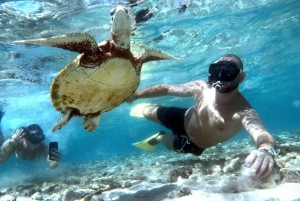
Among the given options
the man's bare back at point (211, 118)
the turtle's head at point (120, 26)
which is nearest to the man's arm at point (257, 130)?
the man's bare back at point (211, 118)

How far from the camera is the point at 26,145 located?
31.2 feet

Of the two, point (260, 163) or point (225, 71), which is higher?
point (225, 71)

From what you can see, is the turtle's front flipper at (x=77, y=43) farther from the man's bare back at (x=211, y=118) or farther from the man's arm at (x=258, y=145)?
the man's bare back at (x=211, y=118)

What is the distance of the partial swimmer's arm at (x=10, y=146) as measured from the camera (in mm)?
9109

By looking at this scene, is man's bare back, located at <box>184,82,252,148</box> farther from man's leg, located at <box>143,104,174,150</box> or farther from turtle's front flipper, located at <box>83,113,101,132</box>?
turtle's front flipper, located at <box>83,113,101,132</box>

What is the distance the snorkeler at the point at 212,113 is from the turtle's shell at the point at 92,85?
1.34 meters

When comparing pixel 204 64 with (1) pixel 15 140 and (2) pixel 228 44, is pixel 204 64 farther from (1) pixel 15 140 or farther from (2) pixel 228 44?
(1) pixel 15 140

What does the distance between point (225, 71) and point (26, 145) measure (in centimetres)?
859

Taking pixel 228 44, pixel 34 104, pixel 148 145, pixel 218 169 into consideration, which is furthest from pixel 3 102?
pixel 218 169

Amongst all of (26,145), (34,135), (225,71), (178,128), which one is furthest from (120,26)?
(26,145)

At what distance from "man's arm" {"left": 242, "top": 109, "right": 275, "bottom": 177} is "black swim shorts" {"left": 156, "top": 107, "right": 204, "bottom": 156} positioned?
7.25 feet

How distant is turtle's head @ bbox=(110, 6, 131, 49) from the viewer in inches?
127

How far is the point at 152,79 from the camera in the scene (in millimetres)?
19719

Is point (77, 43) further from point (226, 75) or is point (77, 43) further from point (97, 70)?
point (226, 75)
